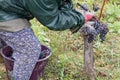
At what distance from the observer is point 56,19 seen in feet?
9.36

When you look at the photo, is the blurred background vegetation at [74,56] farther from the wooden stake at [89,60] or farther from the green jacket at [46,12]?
the green jacket at [46,12]

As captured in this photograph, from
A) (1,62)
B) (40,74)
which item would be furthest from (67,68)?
(1,62)

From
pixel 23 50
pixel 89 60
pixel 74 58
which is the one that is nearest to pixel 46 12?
pixel 23 50

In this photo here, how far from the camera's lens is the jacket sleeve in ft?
8.84

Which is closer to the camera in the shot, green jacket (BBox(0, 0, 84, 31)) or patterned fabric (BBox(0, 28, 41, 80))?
green jacket (BBox(0, 0, 84, 31))

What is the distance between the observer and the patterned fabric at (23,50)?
2.94 metres

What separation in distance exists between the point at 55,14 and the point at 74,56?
1147mm

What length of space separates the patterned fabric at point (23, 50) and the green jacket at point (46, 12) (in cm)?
16

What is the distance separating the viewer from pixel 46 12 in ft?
8.96

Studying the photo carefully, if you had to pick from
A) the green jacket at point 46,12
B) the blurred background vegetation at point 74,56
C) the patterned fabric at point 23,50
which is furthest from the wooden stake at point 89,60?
the patterned fabric at point 23,50

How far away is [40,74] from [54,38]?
82 cm

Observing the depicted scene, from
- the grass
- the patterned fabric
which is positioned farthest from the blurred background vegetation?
the patterned fabric

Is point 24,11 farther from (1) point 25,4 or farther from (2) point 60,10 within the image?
(2) point 60,10

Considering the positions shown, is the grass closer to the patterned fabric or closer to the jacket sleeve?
the patterned fabric
